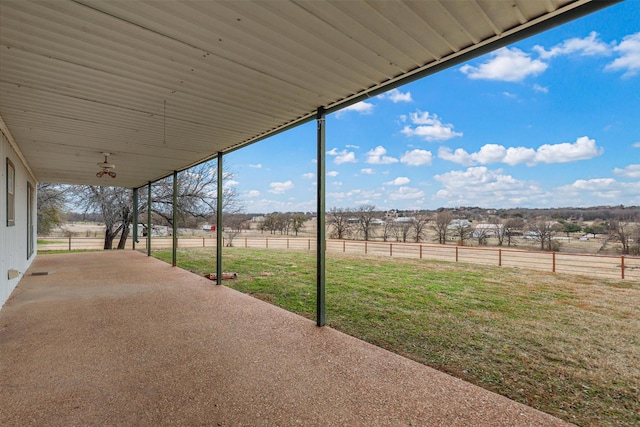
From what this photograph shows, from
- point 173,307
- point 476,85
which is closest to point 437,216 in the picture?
point 476,85

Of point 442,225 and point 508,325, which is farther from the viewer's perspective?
point 442,225

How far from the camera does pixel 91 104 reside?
3.25m

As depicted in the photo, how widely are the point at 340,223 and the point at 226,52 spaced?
33.0 feet

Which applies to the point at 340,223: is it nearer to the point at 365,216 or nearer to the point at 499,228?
the point at 365,216

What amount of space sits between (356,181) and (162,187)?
319 inches

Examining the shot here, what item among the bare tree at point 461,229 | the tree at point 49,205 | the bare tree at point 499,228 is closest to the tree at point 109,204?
the tree at point 49,205

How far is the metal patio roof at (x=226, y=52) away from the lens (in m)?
1.74

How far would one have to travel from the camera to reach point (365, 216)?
1270 centimetres

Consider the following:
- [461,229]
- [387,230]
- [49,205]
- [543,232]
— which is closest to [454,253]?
[461,229]

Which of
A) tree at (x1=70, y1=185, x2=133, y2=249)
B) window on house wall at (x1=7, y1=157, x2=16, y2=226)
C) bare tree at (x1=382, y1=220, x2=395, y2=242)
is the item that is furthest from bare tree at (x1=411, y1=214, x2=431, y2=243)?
tree at (x1=70, y1=185, x2=133, y2=249)

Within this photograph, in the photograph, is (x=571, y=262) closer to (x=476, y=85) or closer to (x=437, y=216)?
(x=437, y=216)

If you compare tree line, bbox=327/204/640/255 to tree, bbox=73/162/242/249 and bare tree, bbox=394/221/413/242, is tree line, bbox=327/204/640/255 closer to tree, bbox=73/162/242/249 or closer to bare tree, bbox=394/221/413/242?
bare tree, bbox=394/221/413/242

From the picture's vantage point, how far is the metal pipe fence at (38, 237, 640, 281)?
721 cm

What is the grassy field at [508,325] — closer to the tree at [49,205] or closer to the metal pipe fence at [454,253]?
the metal pipe fence at [454,253]
